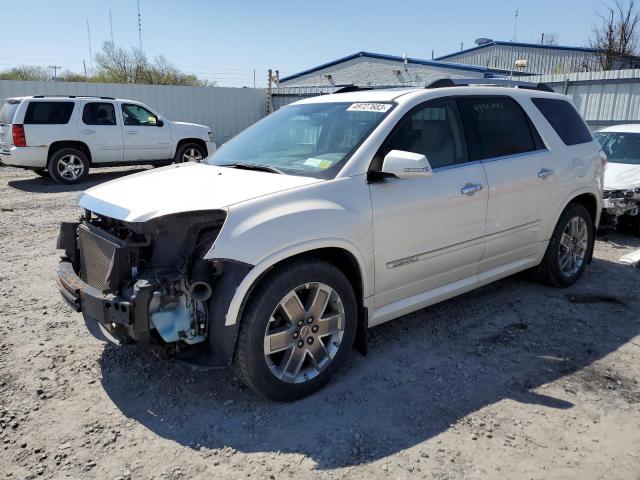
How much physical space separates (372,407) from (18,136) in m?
11.3

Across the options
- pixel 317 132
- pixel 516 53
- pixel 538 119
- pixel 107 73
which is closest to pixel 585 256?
pixel 538 119

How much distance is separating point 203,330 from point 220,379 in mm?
703

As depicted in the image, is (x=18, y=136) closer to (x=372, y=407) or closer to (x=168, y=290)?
(x=168, y=290)

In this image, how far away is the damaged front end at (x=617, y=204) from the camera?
6977 mm

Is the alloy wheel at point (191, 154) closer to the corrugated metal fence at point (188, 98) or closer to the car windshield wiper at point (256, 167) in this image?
the corrugated metal fence at point (188, 98)

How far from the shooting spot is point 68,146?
1225 cm

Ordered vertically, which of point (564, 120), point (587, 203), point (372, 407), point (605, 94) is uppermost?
point (605, 94)

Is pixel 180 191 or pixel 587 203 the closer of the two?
pixel 180 191

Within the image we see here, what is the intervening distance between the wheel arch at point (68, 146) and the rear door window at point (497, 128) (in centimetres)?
1059

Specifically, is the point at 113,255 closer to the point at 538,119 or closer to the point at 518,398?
the point at 518,398

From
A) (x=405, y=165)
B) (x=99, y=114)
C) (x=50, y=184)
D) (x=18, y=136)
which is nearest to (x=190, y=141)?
(x=99, y=114)

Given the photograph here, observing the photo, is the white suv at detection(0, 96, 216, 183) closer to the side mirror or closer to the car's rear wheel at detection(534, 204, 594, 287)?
the car's rear wheel at detection(534, 204, 594, 287)

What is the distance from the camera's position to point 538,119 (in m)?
4.91

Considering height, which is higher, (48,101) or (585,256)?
(48,101)
